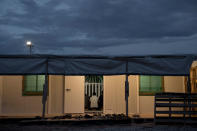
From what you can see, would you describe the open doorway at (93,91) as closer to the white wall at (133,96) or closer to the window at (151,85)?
the white wall at (133,96)

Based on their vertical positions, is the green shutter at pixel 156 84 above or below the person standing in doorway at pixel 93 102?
above

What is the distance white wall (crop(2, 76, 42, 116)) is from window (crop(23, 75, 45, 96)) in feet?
0.59

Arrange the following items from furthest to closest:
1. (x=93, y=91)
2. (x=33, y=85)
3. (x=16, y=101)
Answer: (x=93, y=91) → (x=33, y=85) → (x=16, y=101)

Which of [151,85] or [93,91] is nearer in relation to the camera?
[151,85]

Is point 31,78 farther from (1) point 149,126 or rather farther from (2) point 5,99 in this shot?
(1) point 149,126

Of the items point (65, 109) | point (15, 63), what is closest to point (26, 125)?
point (15, 63)

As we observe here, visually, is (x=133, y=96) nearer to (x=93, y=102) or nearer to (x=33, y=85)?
(x=93, y=102)

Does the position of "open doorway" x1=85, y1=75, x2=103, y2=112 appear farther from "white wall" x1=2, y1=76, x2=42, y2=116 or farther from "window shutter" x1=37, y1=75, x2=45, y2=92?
"white wall" x1=2, y1=76, x2=42, y2=116

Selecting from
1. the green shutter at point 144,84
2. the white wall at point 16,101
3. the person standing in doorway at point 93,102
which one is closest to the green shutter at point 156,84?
the green shutter at point 144,84

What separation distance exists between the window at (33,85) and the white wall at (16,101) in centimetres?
18

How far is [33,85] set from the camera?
12430mm

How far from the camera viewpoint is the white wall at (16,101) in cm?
1225

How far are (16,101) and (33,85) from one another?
3.12 ft

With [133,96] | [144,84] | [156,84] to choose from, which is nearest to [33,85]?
[133,96]
